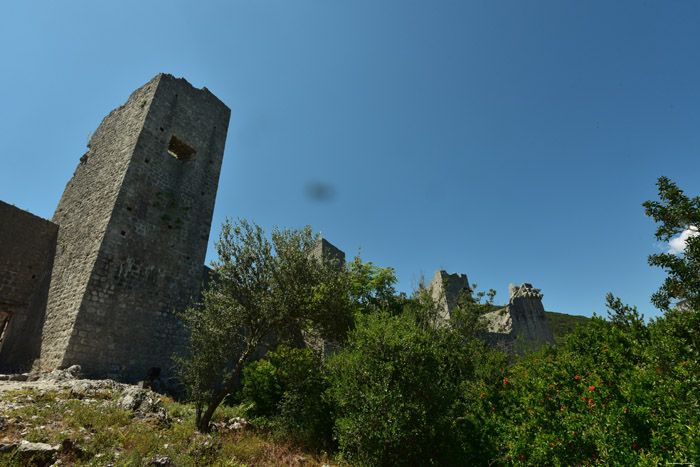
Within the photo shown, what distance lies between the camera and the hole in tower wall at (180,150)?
49.9ft

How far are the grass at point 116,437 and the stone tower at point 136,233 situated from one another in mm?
3559

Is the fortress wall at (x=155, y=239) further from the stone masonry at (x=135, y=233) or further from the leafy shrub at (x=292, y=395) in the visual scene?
the leafy shrub at (x=292, y=395)

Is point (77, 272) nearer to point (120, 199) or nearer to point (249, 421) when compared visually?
point (120, 199)

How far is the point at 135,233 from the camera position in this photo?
1262cm

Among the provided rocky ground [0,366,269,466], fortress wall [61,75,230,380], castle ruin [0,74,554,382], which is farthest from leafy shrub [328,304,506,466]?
fortress wall [61,75,230,380]

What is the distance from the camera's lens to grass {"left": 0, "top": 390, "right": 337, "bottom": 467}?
5426mm

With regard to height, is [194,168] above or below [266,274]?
above

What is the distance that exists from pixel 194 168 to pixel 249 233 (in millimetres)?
7733

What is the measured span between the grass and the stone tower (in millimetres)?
3559

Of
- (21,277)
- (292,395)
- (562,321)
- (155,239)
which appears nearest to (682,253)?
(292,395)

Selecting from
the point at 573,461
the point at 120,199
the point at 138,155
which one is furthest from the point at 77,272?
the point at 573,461

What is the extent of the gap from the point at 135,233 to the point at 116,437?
28.4ft

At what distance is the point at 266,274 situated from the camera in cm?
943

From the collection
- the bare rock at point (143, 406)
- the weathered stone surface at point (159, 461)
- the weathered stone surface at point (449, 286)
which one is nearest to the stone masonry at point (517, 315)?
the weathered stone surface at point (449, 286)
